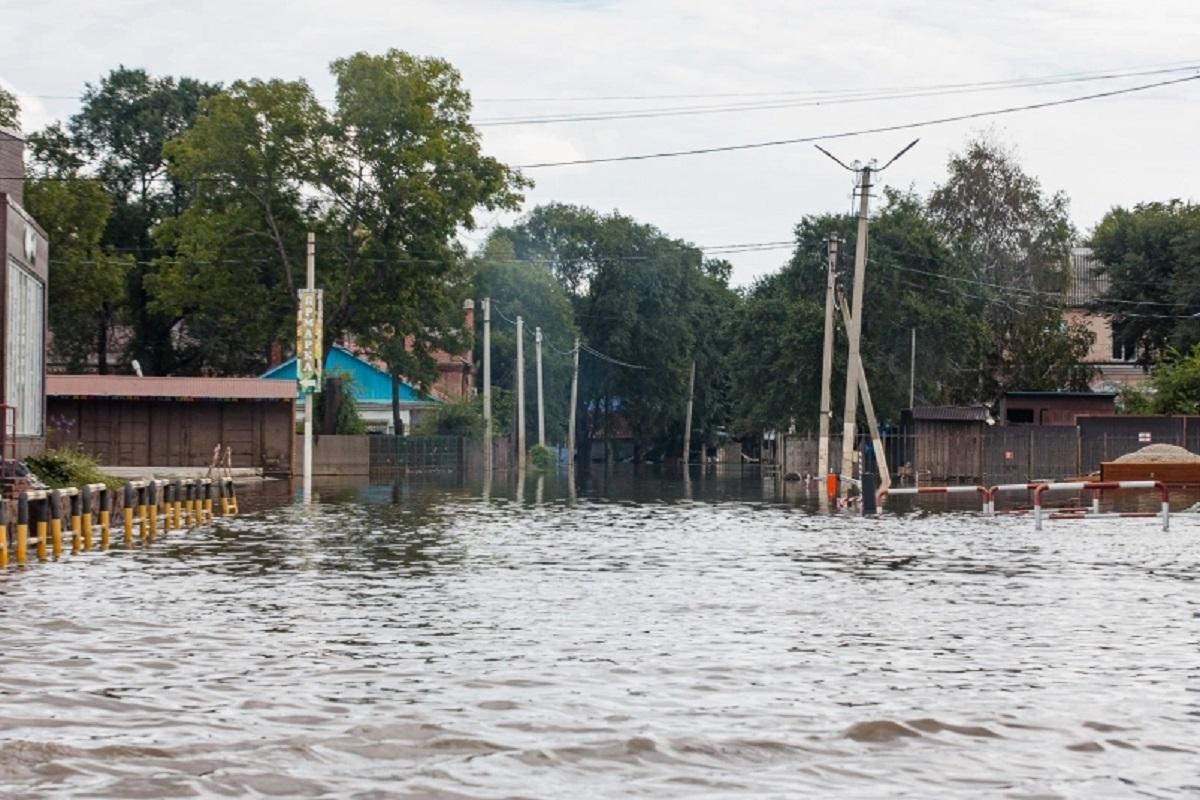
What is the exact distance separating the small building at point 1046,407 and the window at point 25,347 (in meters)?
43.0

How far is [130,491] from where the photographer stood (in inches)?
1187

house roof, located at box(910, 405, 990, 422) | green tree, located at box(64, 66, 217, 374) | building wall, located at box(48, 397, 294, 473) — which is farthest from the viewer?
green tree, located at box(64, 66, 217, 374)

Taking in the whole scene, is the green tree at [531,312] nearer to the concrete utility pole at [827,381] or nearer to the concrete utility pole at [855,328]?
the concrete utility pole at [827,381]

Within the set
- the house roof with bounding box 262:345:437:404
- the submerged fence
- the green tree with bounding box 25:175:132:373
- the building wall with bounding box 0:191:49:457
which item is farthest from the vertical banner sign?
the house roof with bounding box 262:345:437:404

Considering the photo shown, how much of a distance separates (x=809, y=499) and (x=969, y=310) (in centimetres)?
3184

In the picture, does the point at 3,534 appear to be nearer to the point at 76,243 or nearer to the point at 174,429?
the point at 174,429

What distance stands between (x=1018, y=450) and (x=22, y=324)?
3998cm

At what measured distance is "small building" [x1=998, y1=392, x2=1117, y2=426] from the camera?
239ft

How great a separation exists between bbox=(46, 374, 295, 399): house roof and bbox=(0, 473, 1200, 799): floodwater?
4184 centimetres

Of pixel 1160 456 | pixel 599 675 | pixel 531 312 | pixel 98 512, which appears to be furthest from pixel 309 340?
pixel 531 312

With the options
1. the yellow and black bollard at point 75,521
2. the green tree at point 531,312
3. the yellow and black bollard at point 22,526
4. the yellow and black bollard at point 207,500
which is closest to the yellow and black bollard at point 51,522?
the yellow and black bollard at point 75,521

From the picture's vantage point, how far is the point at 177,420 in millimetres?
67938

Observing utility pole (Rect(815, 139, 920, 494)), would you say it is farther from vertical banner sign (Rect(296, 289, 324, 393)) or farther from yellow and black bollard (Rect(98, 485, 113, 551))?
yellow and black bollard (Rect(98, 485, 113, 551))

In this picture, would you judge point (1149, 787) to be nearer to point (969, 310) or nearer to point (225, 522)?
point (225, 522)
